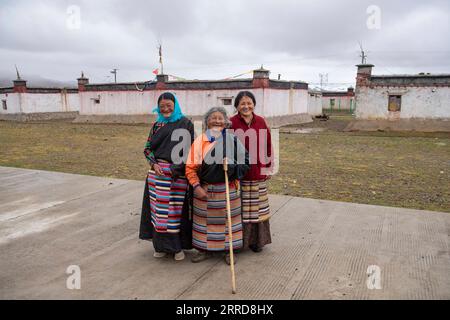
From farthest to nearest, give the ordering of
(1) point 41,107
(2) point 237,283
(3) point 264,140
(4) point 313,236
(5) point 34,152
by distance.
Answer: (1) point 41,107 → (5) point 34,152 → (4) point 313,236 → (3) point 264,140 → (2) point 237,283

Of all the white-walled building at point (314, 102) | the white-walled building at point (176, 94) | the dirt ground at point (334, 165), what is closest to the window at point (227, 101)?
the white-walled building at point (176, 94)

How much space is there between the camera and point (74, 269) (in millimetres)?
3221

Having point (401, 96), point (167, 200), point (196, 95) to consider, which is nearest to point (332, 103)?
point (196, 95)

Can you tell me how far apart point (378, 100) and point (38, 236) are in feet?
62.2

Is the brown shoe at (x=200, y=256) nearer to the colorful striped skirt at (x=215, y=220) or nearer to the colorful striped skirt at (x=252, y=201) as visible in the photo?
the colorful striped skirt at (x=215, y=220)

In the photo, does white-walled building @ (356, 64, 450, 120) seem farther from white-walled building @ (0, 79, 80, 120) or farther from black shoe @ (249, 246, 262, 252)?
white-walled building @ (0, 79, 80, 120)

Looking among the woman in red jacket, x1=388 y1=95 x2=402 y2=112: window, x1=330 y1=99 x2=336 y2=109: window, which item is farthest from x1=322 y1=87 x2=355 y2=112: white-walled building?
the woman in red jacket

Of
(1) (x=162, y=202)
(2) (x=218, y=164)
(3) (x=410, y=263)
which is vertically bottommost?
(3) (x=410, y=263)

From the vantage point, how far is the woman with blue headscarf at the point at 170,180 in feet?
10.9

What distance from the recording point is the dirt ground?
250 inches

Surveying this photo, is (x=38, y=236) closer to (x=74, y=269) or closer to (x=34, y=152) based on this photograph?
(x=74, y=269)

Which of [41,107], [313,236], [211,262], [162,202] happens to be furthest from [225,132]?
[41,107]

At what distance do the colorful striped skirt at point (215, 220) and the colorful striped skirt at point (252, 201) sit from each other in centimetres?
11

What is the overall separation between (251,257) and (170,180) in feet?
3.54
